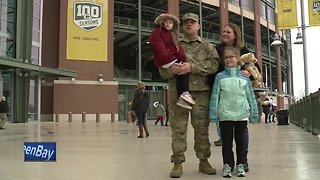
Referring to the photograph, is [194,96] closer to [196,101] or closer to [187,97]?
[196,101]

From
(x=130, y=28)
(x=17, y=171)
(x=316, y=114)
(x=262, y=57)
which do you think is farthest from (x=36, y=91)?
(x=262, y=57)

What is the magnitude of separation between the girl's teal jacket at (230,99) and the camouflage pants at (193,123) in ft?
0.60

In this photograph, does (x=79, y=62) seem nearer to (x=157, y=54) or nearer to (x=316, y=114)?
(x=316, y=114)

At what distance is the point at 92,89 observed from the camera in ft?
123

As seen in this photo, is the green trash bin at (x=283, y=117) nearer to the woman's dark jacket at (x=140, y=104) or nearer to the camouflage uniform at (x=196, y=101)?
the woman's dark jacket at (x=140, y=104)

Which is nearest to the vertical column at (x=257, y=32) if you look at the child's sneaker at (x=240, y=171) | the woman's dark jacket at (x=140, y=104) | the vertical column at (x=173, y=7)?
the vertical column at (x=173, y=7)

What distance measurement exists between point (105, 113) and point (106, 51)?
5625 millimetres

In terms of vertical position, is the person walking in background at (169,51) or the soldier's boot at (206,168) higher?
the person walking in background at (169,51)

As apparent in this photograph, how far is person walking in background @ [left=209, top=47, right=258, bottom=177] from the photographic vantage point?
525 centimetres

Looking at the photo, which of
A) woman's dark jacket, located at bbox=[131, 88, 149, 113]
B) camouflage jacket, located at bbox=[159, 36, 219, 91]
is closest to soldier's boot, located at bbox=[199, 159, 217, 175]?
camouflage jacket, located at bbox=[159, 36, 219, 91]

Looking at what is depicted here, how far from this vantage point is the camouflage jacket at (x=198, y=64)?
17.6ft

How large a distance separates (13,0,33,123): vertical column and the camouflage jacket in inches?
1062

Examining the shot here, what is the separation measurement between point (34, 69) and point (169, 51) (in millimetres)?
26888

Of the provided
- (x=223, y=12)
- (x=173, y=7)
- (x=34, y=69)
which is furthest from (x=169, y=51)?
(x=223, y=12)
